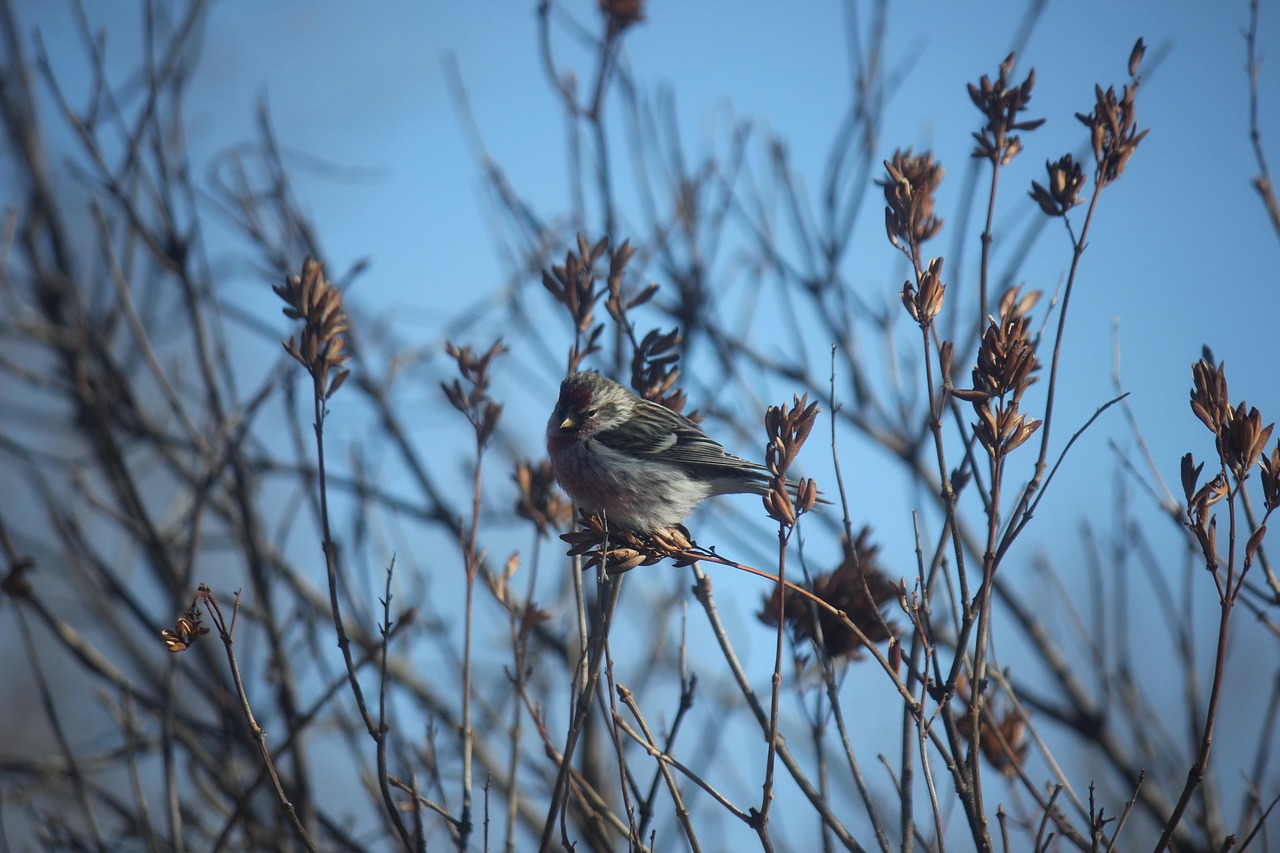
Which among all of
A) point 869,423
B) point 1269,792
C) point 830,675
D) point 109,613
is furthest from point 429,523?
point 1269,792

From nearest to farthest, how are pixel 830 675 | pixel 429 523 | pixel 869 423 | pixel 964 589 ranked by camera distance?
pixel 964 589, pixel 830 675, pixel 869 423, pixel 429 523

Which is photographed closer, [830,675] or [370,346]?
[830,675]

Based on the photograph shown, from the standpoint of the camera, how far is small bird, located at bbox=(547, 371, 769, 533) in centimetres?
404

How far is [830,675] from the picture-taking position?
2307 mm

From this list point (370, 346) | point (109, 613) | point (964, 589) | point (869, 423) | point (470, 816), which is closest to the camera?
point (964, 589)

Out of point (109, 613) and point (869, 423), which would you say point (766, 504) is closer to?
point (869, 423)

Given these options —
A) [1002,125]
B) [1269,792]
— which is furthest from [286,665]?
[1269,792]

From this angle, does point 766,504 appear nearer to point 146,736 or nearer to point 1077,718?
point 1077,718

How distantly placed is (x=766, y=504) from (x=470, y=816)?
1135 mm

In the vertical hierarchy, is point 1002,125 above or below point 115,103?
below

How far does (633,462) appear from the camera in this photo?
4.15m

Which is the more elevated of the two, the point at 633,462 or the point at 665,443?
the point at 665,443

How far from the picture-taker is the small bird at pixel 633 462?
4.04 meters

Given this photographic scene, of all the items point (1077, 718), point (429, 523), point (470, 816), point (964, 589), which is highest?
point (429, 523)
